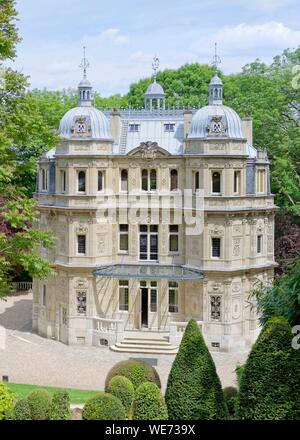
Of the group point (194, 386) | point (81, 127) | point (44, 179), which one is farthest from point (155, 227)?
point (194, 386)

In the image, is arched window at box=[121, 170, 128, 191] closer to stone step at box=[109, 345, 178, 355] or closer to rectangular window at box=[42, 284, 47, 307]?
rectangular window at box=[42, 284, 47, 307]

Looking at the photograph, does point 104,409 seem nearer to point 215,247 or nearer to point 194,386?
point 194,386

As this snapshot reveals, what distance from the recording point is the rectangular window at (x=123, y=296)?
127 ft

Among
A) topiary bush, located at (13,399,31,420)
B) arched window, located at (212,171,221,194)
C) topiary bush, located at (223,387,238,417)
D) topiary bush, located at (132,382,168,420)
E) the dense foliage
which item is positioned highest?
arched window, located at (212,171,221,194)

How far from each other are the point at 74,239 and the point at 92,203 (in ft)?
6.86

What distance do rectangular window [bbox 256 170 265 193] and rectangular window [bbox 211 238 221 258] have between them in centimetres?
371

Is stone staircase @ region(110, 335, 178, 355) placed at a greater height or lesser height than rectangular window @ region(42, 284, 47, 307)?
lesser

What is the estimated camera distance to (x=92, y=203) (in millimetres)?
37500

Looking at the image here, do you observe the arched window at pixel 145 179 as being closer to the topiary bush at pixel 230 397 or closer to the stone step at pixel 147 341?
the stone step at pixel 147 341

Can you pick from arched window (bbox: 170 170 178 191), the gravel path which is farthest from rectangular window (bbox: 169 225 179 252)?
the gravel path

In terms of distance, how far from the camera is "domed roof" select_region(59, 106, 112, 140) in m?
37.5

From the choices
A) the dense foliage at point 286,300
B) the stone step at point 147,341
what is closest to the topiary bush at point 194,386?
the dense foliage at point 286,300

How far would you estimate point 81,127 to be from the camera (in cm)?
3750
